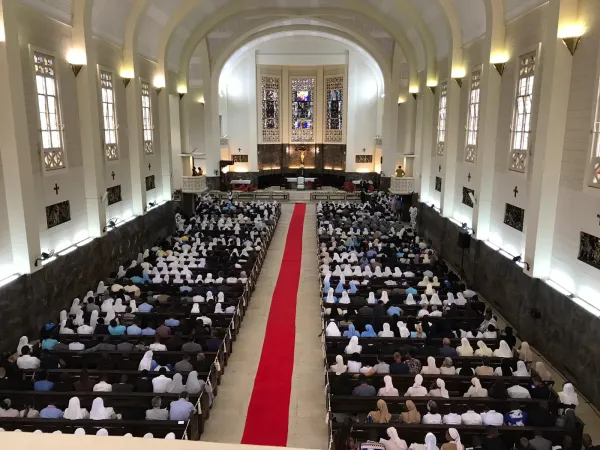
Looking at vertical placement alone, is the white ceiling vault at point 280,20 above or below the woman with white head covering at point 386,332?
above

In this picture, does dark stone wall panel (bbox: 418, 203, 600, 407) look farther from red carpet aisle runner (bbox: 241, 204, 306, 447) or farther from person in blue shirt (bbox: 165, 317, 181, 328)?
person in blue shirt (bbox: 165, 317, 181, 328)

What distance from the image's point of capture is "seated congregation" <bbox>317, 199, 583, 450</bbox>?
7.14m

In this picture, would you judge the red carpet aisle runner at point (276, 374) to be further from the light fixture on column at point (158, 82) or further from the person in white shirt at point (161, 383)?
the light fixture on column at point (158, 82)

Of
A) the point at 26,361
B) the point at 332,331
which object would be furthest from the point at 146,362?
the point at 332,331

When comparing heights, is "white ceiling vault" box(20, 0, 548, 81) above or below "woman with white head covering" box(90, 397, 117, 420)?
above

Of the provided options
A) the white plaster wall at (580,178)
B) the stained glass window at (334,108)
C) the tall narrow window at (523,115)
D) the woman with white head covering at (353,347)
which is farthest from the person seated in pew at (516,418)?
the stained glass window at (334,108)

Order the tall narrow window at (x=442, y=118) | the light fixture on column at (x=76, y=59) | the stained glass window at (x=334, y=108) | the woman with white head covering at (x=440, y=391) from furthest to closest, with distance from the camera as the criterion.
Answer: the stained glass window at (x=334, y=108) < the tall narrow window at (x=442, y=118) < the light fixture on column at (x=76, y=59) < the woman with white head covering at (x=440, y=391)

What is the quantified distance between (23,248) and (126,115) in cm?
877

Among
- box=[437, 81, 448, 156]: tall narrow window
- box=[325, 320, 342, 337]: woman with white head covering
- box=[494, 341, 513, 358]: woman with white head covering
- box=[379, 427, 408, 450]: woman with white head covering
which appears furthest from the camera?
box=[437, 81, 448, 156]: tall narrow window

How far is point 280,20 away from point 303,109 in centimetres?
1124

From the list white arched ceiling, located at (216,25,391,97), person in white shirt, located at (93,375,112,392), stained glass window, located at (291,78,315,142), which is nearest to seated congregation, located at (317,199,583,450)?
person in white shirt, located at (93,375,112,392)

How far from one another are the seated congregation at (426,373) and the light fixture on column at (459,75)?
7228 millimetres

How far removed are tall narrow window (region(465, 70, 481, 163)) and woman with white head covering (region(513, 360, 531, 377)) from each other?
358 inches

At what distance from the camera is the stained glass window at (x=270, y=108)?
37759 mm
